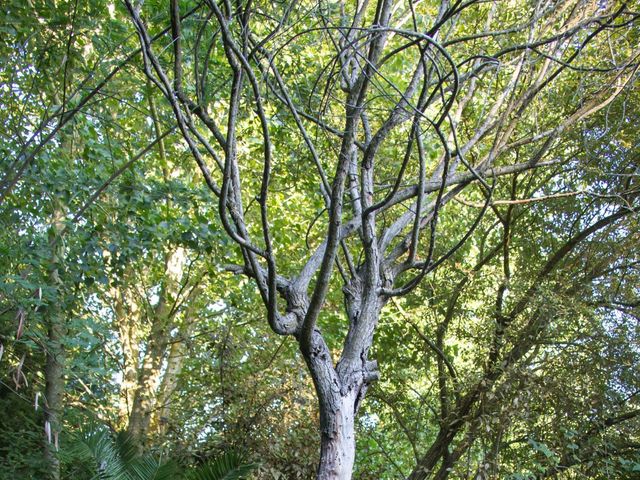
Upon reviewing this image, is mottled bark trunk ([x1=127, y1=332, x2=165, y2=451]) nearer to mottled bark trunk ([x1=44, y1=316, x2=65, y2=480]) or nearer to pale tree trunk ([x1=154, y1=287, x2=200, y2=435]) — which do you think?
pale tree trunk ([x1=154, y1=287, x2=200, y2=435])

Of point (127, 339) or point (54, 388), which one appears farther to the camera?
point (127, 339)

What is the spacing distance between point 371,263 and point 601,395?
311 centimetres

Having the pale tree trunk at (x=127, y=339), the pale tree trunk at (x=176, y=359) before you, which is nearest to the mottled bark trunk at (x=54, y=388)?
the pale tree trunk at (x=176, y=359)

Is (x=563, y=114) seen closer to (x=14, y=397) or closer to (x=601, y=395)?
(x=601, y=395)

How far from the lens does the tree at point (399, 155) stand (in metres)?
3.63

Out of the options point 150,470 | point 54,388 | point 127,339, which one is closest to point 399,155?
point 150,470

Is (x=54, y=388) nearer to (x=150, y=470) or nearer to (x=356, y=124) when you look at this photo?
(x=150, y=470)

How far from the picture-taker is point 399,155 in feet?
22.1

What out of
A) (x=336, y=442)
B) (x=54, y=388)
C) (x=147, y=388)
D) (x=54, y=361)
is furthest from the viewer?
(x=147, y=388)

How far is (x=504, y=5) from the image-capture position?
5.86 meters

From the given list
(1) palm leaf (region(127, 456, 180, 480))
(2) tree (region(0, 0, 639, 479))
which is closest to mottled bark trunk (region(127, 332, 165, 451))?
(2) tree (region(0, 0, 639, 479))

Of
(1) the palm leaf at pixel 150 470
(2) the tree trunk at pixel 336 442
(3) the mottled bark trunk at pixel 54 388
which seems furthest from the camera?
(3) the mottled bark trunk at pixel 54 388

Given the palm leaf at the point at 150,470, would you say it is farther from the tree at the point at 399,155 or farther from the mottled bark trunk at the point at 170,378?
the mottled bark trunk at the point at 170,378

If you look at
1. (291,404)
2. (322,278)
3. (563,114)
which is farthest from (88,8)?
(563,114)
